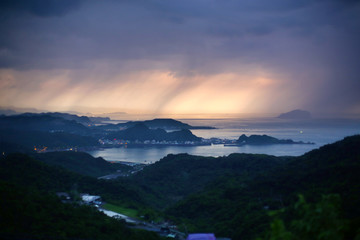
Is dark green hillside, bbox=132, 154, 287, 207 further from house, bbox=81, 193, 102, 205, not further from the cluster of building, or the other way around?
the cluster of building

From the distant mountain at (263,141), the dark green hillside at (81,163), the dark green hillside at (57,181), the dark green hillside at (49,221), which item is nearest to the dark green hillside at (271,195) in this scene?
the dark green hillside at (57,181)

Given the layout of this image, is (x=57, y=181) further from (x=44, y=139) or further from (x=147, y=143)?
(x=147, y=143)

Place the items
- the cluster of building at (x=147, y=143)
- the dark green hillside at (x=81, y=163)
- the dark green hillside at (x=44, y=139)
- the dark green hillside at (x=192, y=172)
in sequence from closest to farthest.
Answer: the dark green hillside at (x=192, y=172)
the dark green hillside at (x=81, y=163)
the dark green hillside at (x=44, y=139)
the cluster of building at (x=147, y=143)

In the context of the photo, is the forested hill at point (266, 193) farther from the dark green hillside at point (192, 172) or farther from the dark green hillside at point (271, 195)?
the dark green hillside at point (192, 172)

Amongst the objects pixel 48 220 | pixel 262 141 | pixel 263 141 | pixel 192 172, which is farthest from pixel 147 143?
pixel 48 220

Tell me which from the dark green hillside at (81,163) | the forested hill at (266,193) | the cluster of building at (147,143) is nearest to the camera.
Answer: the forested hill at (266,193)

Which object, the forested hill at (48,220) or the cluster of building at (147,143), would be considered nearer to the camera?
the forested hill at (48,220)

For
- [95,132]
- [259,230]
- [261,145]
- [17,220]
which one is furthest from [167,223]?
[95,132]

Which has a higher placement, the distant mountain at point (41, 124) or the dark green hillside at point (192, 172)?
the distant mountain at point (41, 124)
